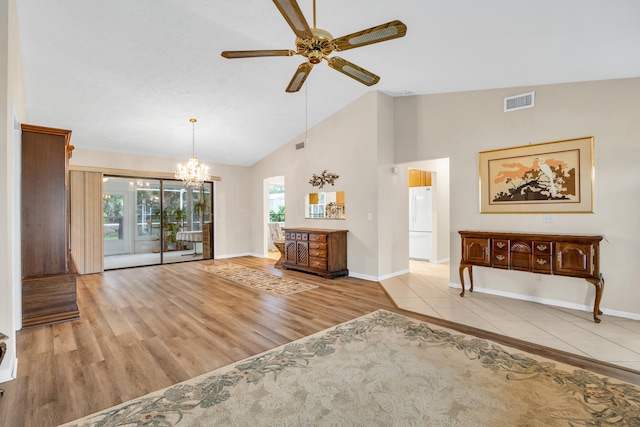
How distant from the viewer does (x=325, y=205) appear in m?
6.67

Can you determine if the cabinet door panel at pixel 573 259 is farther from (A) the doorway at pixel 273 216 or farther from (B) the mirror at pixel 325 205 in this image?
(A) the doorway at pixel 273 216

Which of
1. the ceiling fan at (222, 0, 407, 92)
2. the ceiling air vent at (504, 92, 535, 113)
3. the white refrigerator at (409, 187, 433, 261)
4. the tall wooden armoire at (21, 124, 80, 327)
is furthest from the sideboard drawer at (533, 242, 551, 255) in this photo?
the tall wooden armoire at (21, 124, 80, 327)

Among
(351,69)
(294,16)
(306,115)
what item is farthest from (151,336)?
(306,115)

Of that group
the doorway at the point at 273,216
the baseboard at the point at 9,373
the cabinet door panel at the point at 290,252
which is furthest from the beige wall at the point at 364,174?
the baseboard at the point at 9,373

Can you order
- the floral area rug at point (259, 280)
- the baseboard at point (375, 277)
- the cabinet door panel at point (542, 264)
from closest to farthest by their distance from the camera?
1. the cabinet door panel at point (542, 264)
2. the floral area rug at point (259, 280)
3. the baseboard at point (375, 277)

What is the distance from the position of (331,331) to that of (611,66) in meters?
4.26

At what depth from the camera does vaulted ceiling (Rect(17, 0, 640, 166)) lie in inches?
113

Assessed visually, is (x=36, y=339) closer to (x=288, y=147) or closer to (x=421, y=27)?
(x=421, y=27)

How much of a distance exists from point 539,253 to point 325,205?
397cm

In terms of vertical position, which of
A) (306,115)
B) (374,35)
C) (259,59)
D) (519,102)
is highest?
(259,59)

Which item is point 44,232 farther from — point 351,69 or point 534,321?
point 534,321

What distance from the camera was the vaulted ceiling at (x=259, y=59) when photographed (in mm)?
2875

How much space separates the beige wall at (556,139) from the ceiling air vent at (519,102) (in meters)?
0.07

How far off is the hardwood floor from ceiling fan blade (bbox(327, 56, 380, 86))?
2705 millimetres
